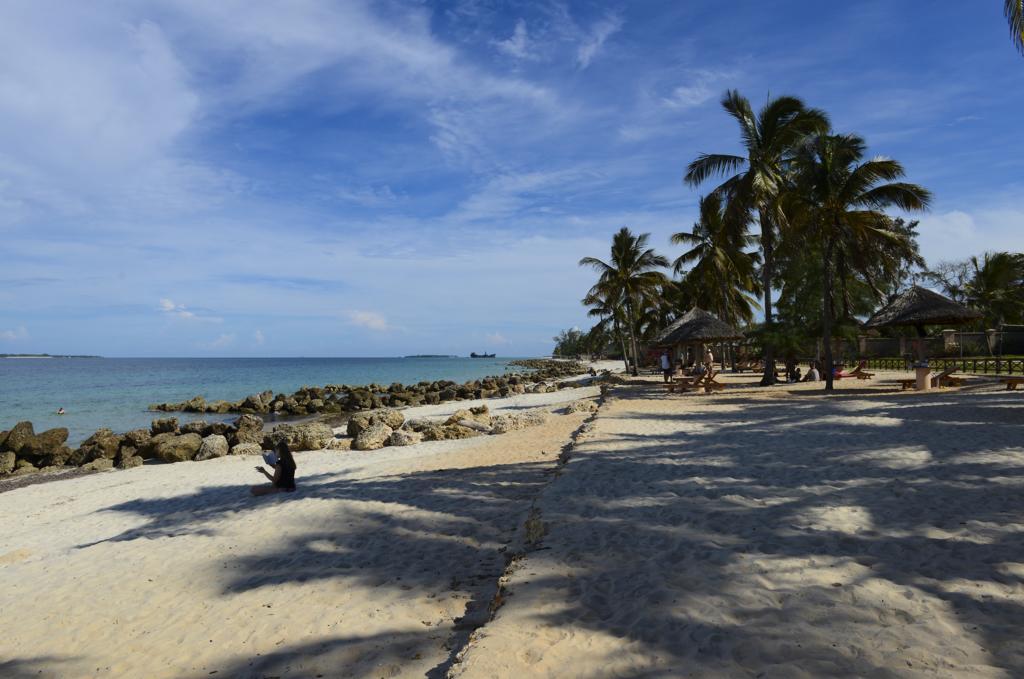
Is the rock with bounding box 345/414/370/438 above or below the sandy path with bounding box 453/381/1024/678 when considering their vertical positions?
below

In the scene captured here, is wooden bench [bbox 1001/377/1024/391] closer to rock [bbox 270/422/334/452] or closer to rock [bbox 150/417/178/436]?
rock [bbox 270/422/334/452]

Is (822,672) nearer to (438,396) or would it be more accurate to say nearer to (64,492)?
(64,492)

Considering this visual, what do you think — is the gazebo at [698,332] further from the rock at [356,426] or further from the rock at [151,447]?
the rock at [151,447]

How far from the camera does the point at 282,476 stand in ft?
29.2

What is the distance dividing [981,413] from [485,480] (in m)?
9.41

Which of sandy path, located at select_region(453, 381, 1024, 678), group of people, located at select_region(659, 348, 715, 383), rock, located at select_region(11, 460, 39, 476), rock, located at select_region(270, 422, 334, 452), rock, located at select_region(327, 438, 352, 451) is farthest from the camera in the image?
group of people, located at select_region(659, 348, 715, 383)

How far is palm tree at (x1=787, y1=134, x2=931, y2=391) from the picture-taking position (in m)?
15.9

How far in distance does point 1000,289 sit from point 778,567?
4022cm

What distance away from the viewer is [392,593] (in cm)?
486

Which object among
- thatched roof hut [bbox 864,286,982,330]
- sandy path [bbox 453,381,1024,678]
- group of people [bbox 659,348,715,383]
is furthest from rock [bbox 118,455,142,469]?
thatched roof hut [bbox 864,286,982,330]

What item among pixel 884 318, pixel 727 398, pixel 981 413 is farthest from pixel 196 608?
pixel 884 318

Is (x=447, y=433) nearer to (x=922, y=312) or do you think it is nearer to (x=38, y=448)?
(x=38, y=448)

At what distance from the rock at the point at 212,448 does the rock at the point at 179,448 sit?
7.2 inches

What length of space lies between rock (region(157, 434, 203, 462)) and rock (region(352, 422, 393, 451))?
4.34 meters
